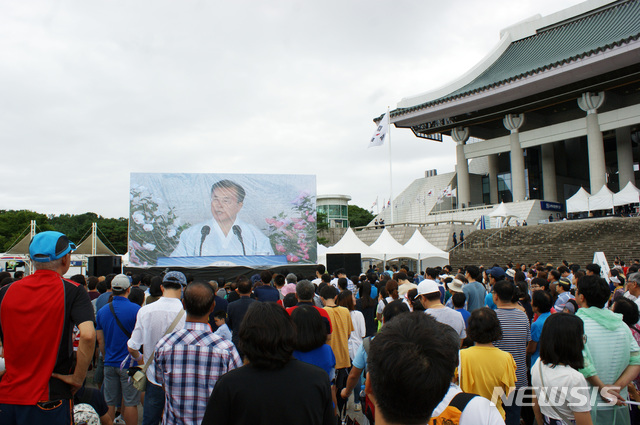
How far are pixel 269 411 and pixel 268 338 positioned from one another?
30 cm

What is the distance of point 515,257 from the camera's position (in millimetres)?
21984

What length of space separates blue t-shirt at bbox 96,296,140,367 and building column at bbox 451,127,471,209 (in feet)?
117

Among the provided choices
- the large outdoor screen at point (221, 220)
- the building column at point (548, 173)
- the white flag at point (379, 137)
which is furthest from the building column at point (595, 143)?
the large outdoor screen at point (221, 220)

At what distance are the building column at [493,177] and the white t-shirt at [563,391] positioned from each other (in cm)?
3920

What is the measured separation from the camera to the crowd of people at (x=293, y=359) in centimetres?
153

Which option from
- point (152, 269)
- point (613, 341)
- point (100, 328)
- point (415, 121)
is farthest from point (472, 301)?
point (415, 121)

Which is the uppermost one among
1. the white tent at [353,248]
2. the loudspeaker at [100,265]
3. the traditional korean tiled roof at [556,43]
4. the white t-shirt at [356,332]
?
the traditional korean tiled roof at [556,43]

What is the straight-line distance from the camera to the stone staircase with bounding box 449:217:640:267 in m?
19.5

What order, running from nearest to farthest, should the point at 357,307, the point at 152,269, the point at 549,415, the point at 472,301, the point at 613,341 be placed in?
1. the point at 549,415
2. the point at 613,341
3. the point at 357,307
4. the point at 472,301
5. the point at 152,269

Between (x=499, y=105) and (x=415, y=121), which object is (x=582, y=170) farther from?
(x=415, y=121)

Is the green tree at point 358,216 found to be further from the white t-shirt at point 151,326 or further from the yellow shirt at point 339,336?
the white t-shirt at point 151,326

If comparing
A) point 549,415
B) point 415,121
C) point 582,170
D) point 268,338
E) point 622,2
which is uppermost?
point 622,2

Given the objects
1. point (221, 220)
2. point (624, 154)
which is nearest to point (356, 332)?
point (221, 220)

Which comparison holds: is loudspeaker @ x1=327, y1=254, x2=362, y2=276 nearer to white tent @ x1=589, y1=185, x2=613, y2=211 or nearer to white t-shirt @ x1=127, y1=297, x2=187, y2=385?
white t-shirt @ x1=127, y1=297, x2=187, y2=385
